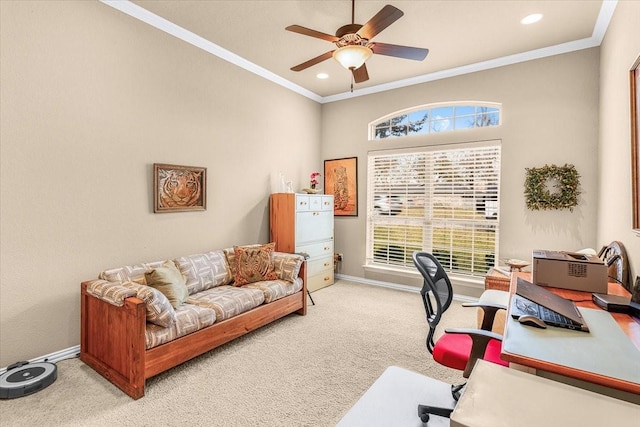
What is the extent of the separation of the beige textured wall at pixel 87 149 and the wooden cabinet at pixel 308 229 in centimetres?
82

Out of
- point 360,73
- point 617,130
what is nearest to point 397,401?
point 360,73

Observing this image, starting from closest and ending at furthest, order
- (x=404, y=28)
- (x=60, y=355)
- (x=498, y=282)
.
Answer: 1. (x=60, y=355)
2. (x=498, y=282)
3. (x=404, y=28)

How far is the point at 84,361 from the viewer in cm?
269

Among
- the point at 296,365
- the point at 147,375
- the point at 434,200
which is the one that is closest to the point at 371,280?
the point at 434,200

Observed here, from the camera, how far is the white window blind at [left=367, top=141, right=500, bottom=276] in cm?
434

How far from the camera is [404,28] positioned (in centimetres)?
338

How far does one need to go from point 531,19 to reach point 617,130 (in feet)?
4.58

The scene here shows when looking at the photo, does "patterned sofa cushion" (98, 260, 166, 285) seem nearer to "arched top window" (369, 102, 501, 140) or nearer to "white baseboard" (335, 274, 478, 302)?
"white baseboard" (335, 274, 478, 302)

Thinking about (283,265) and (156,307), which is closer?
(156,307)

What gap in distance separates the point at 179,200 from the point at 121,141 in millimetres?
807

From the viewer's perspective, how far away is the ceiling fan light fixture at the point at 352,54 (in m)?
2.55

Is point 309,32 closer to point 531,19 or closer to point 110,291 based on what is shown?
point 531,19

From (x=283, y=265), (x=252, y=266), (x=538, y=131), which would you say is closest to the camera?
(x=252, y=266)

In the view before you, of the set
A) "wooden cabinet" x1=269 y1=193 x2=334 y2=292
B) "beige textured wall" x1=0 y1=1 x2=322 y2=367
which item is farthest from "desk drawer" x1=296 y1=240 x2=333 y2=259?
"beige textured wall" x1=0 y1=1 x2=322 y2=367
